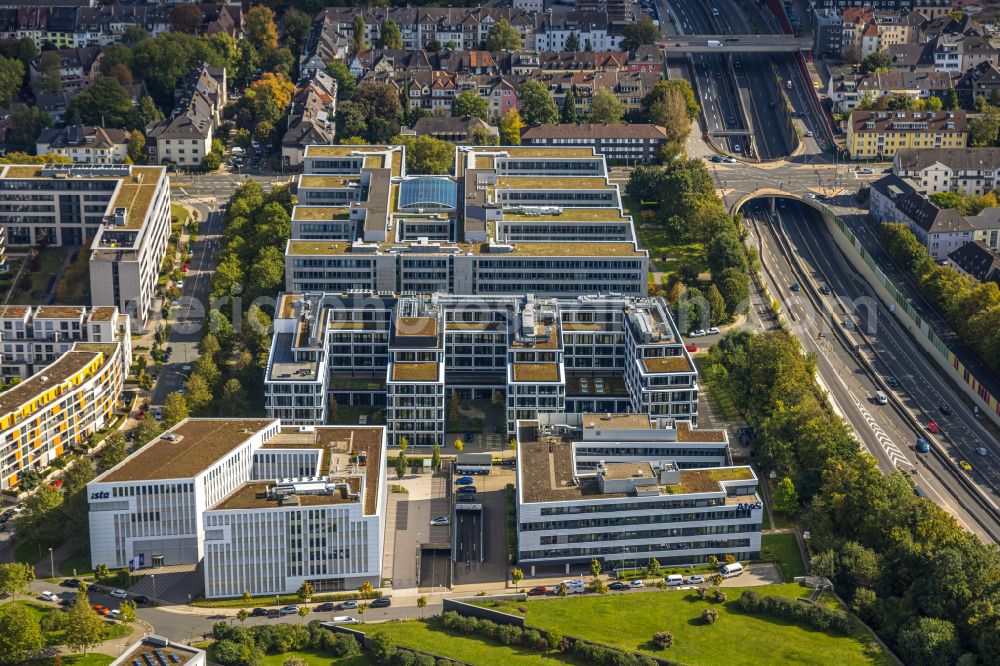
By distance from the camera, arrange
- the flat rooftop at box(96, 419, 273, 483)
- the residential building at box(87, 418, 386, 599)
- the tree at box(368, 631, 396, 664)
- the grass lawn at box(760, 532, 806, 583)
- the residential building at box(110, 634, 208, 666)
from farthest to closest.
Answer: the grass lawn at box(760, 532, 806, 583), the flat rooftop at box(96, 419, 273, 483), the residential building at box(87, 418, 386, 599), the tree at box(368, 631, 396, 664), the residential building at box(110, 634, 208, 666)

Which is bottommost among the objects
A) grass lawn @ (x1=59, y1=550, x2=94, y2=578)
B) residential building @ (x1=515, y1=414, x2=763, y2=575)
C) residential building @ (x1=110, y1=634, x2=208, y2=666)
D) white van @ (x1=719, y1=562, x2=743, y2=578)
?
residential building @ (x1=110, y1=634, x2=208, y2=666)

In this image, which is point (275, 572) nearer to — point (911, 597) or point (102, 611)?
point (102, 611)

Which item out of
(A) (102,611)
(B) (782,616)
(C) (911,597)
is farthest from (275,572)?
(C) (911,597)

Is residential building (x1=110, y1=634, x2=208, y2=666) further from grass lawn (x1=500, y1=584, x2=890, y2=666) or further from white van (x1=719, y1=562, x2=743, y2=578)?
white van (x1=719, y1=562, x2=743, y2=578)

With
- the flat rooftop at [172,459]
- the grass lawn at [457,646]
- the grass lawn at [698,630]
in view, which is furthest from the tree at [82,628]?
the grass lawn at [698,630]

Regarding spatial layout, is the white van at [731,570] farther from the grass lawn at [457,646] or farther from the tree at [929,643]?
the grass lawn at [457,646]

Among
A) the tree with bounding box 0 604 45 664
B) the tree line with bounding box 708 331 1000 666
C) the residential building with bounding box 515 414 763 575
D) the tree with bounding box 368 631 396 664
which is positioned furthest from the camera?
the residential building with bounding box 515 414 763 575

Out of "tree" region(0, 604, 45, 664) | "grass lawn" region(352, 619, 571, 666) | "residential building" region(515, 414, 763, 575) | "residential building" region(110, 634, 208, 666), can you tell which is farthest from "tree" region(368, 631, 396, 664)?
"tree" region(0, 604, 45, 664)

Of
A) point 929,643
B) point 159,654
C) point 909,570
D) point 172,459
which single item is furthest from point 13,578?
point 909,570
